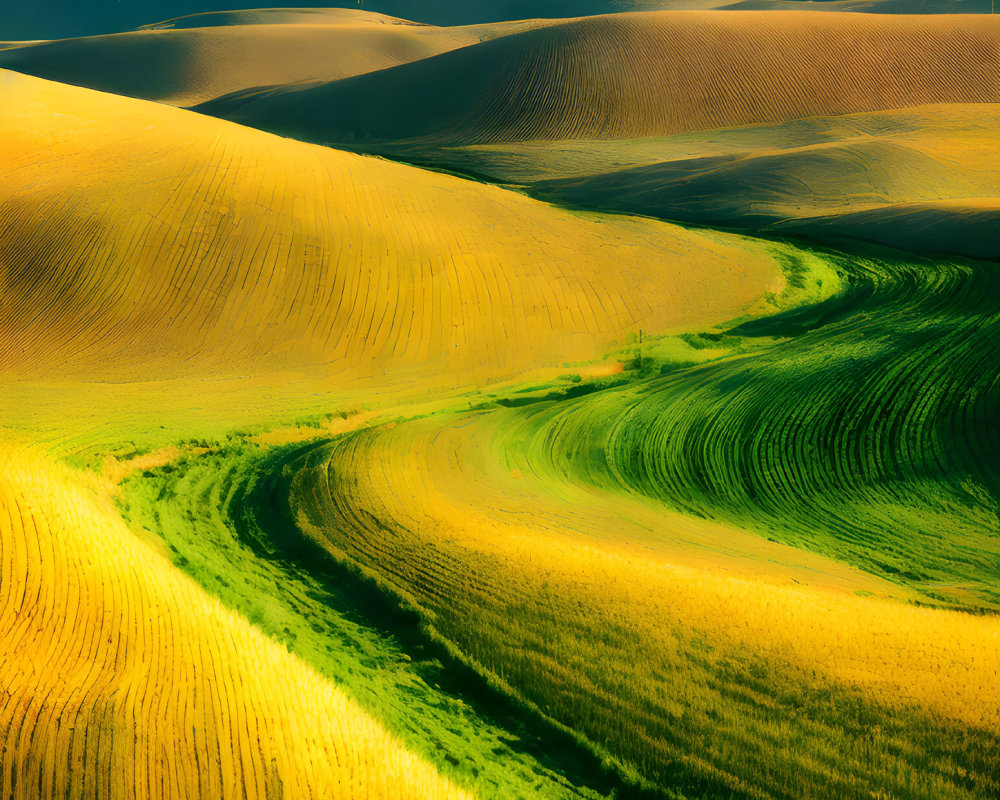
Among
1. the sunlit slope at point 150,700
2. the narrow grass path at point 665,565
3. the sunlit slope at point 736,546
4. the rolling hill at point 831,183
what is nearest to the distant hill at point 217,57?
the rolling hill at point 831,183

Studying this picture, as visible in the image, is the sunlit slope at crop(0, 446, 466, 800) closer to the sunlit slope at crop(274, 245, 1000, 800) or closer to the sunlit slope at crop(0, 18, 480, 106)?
the sunlit slope at crop(274, 245, 1000, 800)

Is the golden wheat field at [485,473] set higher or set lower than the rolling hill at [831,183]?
lower

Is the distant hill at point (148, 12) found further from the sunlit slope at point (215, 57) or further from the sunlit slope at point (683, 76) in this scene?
the sunlit slope at point (683, 76)

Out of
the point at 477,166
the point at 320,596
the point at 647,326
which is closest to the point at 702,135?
the point at 477,166

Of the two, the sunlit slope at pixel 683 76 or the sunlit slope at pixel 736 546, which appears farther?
the sunlit slope at pixel 683 76

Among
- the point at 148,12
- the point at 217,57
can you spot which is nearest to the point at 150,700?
the point at 217,57

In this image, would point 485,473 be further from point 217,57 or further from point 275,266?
point 217,57
